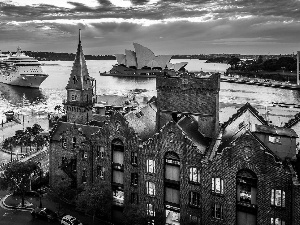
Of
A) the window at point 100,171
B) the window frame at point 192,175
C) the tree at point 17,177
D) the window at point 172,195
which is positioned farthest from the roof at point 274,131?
the tree at point 17,177

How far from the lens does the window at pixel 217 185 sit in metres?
28.4

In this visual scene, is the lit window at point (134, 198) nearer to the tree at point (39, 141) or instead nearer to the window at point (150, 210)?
the window at point (150, 210)

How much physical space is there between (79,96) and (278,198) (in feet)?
83.3

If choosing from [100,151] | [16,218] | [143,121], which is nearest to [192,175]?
[143,121]

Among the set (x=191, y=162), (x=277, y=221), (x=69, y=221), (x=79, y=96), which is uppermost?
(x=79, y=96)

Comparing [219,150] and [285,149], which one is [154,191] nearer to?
[219,150]

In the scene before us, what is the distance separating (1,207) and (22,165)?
4.62 meters

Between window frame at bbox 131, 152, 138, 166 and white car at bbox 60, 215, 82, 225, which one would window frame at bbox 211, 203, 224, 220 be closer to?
window frame at bbox 131, 152, 138, 166

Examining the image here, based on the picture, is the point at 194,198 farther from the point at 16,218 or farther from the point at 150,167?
the point at 16,218

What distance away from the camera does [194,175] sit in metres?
29.8

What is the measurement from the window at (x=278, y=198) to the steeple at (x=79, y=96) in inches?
928

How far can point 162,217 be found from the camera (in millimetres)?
31250

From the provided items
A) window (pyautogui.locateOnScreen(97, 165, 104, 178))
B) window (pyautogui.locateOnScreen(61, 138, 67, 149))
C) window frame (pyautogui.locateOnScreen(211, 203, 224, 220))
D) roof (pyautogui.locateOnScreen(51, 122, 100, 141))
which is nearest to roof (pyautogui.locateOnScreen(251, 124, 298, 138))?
window frame (pyautogui.locateOnScreen(211, 203, 224, 220))

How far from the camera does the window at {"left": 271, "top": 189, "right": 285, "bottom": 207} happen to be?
26.3 meters
